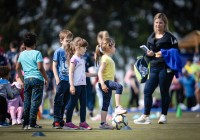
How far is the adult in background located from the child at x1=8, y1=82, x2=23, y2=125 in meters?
2.51

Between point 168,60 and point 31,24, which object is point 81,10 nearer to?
point 31,24

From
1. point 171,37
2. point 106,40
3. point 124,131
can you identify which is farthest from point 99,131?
point 171,37

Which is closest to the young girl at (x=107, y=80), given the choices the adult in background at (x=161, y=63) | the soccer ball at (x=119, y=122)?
the soccer ball at (x=119, y=122)

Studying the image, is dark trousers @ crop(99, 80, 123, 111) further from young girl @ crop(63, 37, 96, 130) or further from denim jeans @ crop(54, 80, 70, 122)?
denim jeans @ crop(54, 80, 70, 122)

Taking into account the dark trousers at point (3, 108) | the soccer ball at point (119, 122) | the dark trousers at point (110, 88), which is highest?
the dark trousers at point (110, 88)

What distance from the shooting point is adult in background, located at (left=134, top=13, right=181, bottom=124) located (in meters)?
13.0

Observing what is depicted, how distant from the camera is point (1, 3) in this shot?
43.0 metres

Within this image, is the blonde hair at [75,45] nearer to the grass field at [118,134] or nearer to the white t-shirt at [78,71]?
the white t-shirt at [78,71]

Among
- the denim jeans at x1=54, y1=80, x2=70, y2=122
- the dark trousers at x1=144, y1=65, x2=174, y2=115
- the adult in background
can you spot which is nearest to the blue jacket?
the adult in background

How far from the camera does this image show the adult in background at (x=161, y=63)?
12953 mm

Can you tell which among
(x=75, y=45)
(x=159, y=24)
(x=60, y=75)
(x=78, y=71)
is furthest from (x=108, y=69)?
(x=159, y=24)

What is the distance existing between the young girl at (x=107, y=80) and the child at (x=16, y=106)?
2281 mm

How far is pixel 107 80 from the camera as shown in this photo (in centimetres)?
1202

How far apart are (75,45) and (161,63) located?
211 cm
